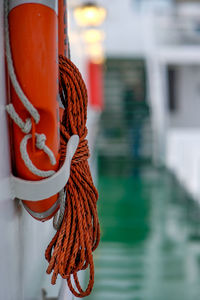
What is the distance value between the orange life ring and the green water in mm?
1933

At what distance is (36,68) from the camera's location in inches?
24.5

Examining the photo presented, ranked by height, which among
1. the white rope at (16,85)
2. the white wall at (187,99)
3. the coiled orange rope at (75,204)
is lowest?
the coiled orange rope at (75,204)

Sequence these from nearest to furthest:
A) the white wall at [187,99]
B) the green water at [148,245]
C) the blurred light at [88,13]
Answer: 1. the green water at [148,245]
2. the blurred light at [88,13]
3. the white wall at [187,99]

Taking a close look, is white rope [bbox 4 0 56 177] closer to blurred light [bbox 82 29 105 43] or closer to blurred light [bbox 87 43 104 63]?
blurred light [bbox 82 29 105 43]

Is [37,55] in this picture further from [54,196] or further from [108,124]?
[108,124]

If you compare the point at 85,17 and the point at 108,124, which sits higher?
the point at 85,17

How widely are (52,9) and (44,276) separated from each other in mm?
791

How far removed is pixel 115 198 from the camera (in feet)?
14.4

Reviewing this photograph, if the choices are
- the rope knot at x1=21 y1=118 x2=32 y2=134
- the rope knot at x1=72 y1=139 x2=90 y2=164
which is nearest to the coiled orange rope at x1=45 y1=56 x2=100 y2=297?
the rope knot at x1=72 y1=139 x2=90 y2=164

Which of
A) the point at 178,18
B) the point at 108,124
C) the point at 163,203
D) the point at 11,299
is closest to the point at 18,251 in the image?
the point at 11,299

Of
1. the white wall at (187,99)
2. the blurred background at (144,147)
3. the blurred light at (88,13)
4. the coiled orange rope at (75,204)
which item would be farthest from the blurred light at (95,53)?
the coiled orange rope at (75,204)

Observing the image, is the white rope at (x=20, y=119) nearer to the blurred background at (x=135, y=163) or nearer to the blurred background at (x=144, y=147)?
the blurred background at (x=135, y=163)

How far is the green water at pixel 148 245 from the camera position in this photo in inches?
96.3

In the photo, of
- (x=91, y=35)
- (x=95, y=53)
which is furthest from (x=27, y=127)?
(x=95, y=53)
